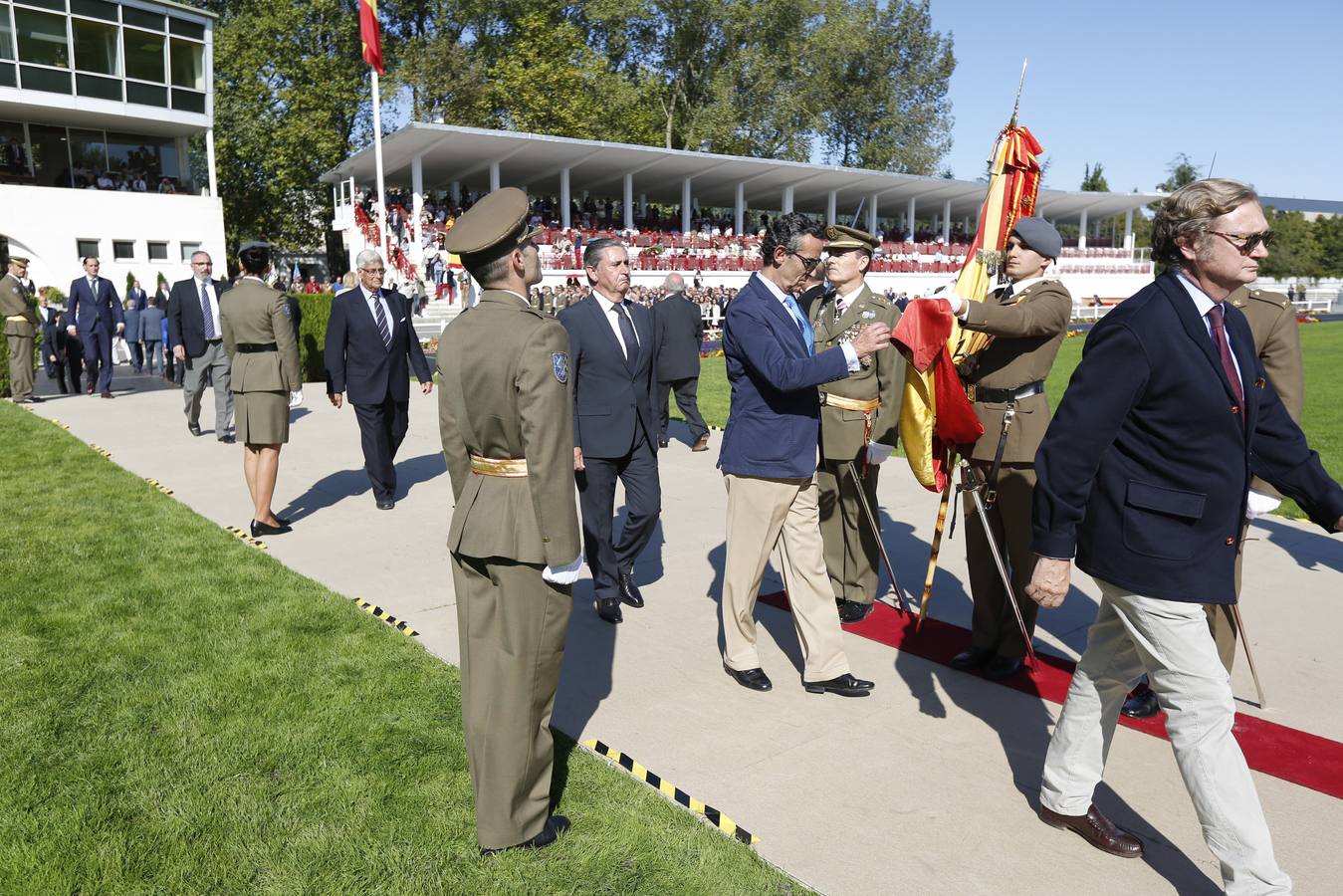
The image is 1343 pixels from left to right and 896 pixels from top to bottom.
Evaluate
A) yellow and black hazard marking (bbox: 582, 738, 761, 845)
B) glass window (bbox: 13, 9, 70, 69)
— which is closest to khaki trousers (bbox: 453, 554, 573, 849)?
yellow and black hazard marking (bbox: 582, 738, 761, 845)

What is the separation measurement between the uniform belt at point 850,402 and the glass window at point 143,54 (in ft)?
107

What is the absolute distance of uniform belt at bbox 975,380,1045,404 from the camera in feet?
14.0

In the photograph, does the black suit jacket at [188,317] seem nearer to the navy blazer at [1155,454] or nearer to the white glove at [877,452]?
the white glove at [877,452]

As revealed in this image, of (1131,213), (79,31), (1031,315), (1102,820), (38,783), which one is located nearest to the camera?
(1102,820)

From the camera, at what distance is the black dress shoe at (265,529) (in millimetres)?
6988

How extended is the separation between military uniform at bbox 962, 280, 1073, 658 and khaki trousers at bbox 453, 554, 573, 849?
2223mm

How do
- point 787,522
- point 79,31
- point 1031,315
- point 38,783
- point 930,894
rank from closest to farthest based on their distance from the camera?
1. point 930,894
2. point 38,783
3. point 1031,315
4. point 787,522
5. point 79,31

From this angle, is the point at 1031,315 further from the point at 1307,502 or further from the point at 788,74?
the point at 788,74

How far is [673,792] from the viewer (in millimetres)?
3406

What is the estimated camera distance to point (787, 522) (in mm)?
4324

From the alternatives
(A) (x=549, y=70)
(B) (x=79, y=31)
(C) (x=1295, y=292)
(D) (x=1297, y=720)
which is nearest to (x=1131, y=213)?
(C) (x=1295, y=292)

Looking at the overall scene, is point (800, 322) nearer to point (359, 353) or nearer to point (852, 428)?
point (852, 428)

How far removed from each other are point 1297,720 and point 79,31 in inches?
1378

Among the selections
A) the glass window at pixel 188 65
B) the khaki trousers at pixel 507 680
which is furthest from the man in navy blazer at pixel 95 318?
the glass window at pixel 188 65
